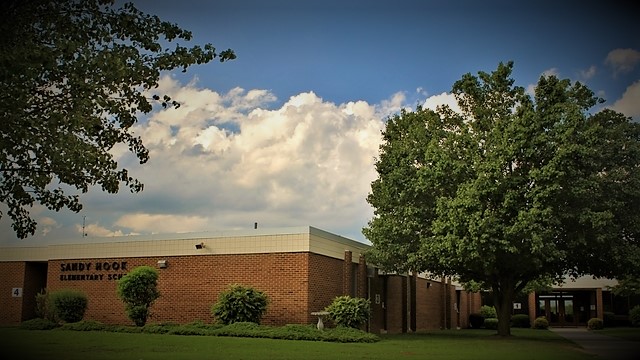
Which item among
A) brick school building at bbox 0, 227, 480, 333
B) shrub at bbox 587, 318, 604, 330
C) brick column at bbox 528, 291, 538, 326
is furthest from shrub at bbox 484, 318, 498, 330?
brick school building at bbox 0, 227, 480, 333

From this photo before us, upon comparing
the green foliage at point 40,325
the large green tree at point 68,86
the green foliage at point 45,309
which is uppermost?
the large green tree at point 68,86

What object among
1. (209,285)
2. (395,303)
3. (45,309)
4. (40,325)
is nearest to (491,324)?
(395,303)

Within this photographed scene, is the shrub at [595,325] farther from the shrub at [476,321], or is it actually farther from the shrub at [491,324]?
the shrub at [476,321]

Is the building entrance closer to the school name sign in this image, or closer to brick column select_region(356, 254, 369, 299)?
brick column select_region(356, 254, 369, 299)

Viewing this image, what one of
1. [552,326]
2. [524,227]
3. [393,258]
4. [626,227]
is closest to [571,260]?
[626,227]

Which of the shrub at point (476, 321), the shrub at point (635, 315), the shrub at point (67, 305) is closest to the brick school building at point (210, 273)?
the shrub at point (67, 305)

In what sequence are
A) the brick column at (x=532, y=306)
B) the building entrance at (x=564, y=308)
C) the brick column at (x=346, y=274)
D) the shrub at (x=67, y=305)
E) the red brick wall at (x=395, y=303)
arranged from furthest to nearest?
the building entrance at (x=564, y=308) < the brick column at (x=532, y=306) < the red brick wall at (x=395, y=303) < the brick column at (x=346, y=274) < the shrub at (x=67, y=305)

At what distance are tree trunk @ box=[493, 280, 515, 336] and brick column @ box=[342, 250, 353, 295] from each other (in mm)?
6346

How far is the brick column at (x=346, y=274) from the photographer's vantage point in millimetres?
28125

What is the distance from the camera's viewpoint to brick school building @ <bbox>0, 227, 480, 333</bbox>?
2575 centimetres

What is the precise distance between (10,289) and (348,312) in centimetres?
1943

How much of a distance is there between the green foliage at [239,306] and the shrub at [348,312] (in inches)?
104

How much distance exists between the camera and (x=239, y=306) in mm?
24078

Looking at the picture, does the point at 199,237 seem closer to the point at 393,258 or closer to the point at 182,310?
the point at 182,310
